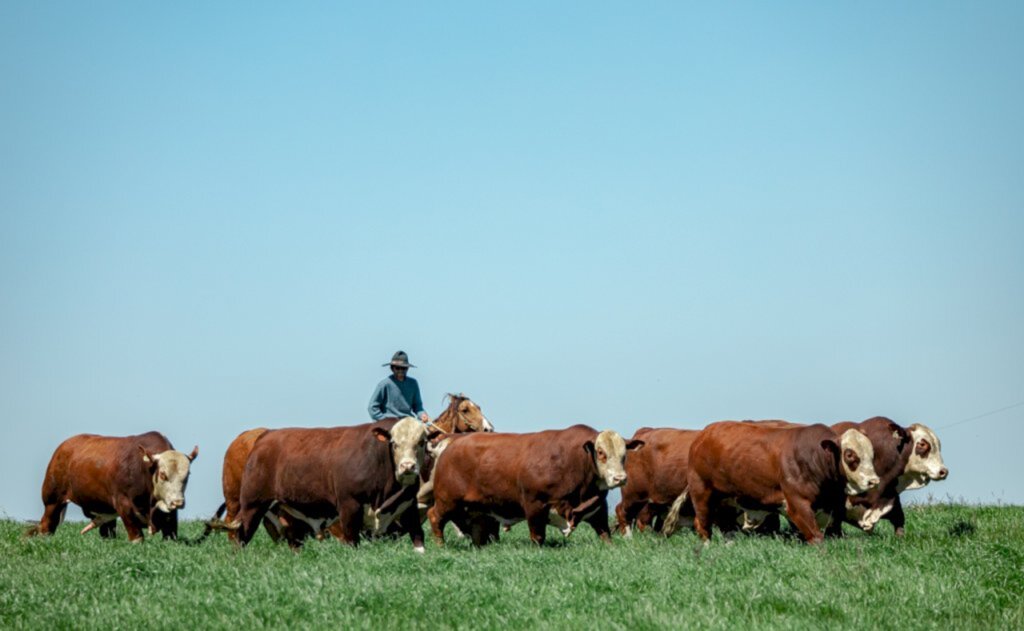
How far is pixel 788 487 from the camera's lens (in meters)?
17.5

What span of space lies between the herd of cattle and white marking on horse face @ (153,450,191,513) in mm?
21

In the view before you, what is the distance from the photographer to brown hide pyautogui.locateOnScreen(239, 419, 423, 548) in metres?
17.2

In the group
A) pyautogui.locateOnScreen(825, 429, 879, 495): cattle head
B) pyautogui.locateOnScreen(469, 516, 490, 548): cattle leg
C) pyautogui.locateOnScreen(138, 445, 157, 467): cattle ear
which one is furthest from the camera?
pyautogui.locateOnScreen(138, 445, 157, 467): cattle ear

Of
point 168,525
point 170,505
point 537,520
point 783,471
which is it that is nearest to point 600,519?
point 537,520

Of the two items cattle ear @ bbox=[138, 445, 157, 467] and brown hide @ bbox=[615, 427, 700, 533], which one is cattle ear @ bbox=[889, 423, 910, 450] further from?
cattle ear @ bbox=[138, 445, 157, 467]

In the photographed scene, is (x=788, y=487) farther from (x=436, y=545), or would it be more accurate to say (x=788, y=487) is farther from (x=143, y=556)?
(x=143, y=556)

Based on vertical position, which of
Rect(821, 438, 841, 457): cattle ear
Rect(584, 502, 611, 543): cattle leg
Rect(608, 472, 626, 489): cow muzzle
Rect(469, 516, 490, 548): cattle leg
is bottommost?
Rect(469, 516, 490, 548): cattle leg

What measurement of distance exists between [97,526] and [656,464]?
9.30 meters

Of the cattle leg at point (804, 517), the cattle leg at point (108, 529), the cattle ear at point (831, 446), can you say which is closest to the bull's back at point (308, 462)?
the cattle leg at point (108, 529)

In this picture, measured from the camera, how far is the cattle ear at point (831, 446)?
17.3m

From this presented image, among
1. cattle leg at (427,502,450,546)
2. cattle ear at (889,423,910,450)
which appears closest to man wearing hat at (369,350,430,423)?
cattle leg at (427,502,450,546)

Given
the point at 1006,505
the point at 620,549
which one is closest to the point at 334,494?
the point at 620,549

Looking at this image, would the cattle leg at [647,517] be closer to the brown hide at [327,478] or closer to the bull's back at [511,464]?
the bull's back at [511,464]

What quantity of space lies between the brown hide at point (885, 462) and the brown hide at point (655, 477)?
2.65m
